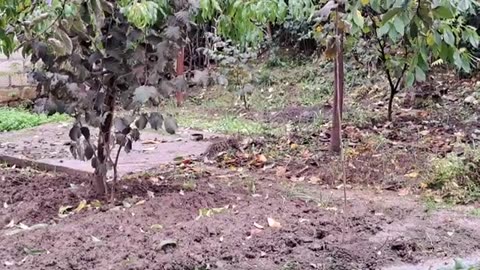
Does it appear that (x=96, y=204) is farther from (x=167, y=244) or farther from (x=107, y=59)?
(x=167, y=244)

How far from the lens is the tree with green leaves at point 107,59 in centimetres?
322

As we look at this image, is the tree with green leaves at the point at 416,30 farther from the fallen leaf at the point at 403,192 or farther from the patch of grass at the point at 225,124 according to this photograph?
the patch of grass at the point at 225,124

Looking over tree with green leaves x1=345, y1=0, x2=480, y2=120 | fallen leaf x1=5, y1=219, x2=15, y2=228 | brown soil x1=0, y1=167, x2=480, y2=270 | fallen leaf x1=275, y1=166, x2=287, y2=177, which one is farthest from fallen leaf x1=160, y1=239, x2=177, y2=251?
fallen leaf x1=275, y1=166, x2=287, y2=177

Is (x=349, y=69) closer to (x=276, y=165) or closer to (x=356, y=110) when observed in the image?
(x=356, y=110)

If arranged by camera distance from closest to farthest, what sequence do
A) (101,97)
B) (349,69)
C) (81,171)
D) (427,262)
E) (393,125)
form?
(427,262) → (101,97) → (81,171) → (393,125) → (349,69)

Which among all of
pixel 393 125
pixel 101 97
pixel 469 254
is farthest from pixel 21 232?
pixel 393 125

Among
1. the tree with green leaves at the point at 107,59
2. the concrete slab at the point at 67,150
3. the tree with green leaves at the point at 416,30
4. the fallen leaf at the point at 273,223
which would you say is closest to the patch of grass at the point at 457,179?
the tree with green leaves at the point at 416,30

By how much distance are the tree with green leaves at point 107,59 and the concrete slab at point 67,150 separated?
1176 millimetres

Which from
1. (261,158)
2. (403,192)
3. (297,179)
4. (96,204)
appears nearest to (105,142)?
(96,204)

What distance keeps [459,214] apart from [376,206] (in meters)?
0.40

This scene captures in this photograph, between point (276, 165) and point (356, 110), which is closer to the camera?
point (276, 165)

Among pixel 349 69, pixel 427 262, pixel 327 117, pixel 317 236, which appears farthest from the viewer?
pixel 349 69

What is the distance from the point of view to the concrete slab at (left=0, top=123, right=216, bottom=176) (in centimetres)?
482

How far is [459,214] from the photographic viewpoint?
3.46 meters
